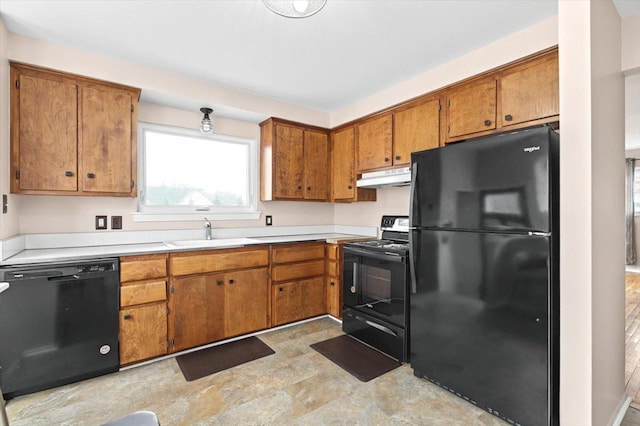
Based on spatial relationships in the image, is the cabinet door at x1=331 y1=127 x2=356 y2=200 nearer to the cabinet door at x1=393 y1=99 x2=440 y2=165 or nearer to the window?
the cabinet door at x1=393 y1=99 x2=440 y2=165

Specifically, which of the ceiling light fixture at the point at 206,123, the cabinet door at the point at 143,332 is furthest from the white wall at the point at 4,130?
the ceiling light fixture at the point at 206,123

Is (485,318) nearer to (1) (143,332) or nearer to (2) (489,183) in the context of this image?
(2) (489,183)

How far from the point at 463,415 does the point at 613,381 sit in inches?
35.2

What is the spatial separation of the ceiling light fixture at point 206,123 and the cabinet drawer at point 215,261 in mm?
1334

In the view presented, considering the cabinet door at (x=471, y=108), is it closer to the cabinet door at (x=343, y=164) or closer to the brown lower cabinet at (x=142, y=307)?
the cabinet door at (x=343, y=164)

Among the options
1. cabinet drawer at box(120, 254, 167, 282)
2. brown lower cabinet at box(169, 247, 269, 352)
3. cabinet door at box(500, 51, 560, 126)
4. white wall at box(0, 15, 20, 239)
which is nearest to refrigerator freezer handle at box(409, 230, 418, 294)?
cabinet door at box(500, 51, 560, 126)

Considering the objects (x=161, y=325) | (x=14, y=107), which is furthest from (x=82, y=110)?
(x=161, y=325)

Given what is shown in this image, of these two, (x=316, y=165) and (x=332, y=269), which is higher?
(x=316, y=165)

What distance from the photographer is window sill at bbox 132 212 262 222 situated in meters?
3.01

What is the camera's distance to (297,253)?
3.36 m

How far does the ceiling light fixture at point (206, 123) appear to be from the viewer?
325 centimetres

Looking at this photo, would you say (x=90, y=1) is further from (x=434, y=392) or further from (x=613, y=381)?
(x=613, y=381)

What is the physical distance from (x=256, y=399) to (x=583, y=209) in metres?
2.19

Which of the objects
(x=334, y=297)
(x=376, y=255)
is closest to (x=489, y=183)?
(x=376, y=255)
